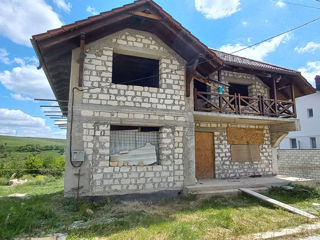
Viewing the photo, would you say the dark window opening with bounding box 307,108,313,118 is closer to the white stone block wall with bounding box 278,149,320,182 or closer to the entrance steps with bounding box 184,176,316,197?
the white stone block wall with bounding box 278,149,320,182

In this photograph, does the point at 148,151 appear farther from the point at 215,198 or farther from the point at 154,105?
the point at 215,198

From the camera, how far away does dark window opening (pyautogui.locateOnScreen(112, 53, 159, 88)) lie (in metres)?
8.24

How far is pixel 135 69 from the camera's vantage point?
9.27 m

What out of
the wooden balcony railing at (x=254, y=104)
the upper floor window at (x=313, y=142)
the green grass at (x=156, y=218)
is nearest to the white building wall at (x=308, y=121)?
the upper floor window at (x=313, y=142)

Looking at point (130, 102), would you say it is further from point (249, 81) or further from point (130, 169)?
point (249, 81)

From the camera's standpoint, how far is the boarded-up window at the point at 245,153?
9.55 metres

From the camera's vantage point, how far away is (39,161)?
18.0 metres

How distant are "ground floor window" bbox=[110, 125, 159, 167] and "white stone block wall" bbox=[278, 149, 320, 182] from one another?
12.3m

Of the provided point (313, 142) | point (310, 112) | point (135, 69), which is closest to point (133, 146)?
point (135, 69)

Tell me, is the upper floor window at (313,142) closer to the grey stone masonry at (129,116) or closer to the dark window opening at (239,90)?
the dark window opening at (239,90)

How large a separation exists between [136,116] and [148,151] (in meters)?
1.29

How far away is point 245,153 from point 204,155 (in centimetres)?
222

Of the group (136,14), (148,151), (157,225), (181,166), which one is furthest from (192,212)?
(136,14)

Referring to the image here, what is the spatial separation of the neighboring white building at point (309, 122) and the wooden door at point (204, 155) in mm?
14159
